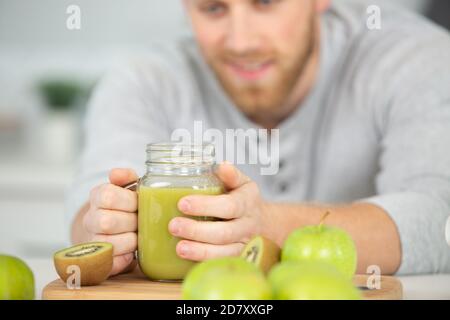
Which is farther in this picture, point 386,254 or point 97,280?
point 386,254

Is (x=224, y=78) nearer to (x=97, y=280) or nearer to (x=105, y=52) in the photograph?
(x=97, y=280)

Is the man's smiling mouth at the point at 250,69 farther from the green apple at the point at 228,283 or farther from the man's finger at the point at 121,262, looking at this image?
the green apple at the point at 228,283

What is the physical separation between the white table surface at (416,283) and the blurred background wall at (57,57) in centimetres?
185

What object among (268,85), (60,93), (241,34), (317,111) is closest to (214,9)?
(241,34)

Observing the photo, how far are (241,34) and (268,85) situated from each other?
0.20m

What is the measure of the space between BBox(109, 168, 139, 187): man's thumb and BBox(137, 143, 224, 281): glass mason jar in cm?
7

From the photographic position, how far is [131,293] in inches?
35.1

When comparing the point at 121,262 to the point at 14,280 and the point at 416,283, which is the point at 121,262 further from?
the point at 416,283

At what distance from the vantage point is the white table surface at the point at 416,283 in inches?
41.1

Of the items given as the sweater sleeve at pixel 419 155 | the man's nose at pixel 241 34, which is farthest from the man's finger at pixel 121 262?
the man's nose at pixel 241 34

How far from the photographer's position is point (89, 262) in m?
0.93
